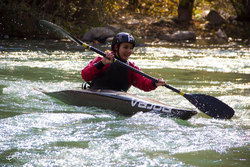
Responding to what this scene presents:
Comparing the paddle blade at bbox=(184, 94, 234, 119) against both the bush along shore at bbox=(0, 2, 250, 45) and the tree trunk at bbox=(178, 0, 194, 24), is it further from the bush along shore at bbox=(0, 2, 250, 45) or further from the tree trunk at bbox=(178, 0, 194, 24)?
the tree trunk at bbox=(178, 0, 194, 24)

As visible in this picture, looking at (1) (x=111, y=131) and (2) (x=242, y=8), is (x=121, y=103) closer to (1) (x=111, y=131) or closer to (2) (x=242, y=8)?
(1) (x=111, y=131)

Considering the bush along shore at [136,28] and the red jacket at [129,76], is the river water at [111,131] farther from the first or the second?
the bush along shore at [136,28]

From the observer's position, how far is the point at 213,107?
5.12 meters

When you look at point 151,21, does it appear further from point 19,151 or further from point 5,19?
point 19,151

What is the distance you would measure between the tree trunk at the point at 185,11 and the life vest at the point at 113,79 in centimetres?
1493

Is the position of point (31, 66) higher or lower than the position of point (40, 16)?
lower

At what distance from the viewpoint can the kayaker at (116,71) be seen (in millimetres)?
5191

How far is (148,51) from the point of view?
13.2 m

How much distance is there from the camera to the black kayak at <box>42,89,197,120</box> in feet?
15.7

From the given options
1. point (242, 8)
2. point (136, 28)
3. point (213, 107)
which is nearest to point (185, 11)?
point (242, 8)

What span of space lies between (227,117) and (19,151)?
2.66m

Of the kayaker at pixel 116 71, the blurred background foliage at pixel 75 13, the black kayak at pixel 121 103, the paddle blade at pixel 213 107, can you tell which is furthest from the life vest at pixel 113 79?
the blurred background foliage at pixel 75 13

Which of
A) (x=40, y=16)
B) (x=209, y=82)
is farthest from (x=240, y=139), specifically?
(x=40, y=16)

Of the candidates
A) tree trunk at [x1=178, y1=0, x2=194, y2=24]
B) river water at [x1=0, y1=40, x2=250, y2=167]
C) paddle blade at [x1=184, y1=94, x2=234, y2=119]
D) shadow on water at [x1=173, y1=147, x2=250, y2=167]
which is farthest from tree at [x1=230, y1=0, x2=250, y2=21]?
shadow on water at [x1=173, y1=147, x2=250, y2=167]
